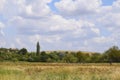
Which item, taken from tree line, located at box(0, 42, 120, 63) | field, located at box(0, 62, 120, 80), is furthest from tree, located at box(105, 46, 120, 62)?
field, located at box(0, 62, 120, 80)

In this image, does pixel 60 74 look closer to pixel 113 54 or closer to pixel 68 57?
pixel 113 54

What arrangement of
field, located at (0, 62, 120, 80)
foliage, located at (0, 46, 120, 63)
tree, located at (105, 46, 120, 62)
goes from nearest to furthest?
field, located at (0, 62, 120, 80) < tree, located at (105, 46, 120, 62) < foliage, located at (0, 46, 120, 63)

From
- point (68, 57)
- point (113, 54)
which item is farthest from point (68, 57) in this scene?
point (113, 54)

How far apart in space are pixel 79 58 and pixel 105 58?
11.7 metres

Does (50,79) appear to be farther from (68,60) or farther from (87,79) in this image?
(68,60)

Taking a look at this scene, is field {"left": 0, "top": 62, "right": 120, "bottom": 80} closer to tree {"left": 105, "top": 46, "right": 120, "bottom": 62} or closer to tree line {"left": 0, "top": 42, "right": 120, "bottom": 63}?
tree {"left": 105, "top": 46, "right": 120, "bottom": 62}

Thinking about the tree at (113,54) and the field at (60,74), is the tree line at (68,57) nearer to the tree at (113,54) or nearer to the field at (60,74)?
the tree at (113,54)

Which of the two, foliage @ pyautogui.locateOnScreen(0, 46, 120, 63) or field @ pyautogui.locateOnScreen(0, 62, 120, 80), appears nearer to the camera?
field @ pyautogui.locateOnScreen(0, 62, 120, 80)

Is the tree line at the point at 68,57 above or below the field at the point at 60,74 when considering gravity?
above

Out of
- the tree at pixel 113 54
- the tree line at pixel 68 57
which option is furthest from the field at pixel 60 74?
the tree line at pixel 68 57

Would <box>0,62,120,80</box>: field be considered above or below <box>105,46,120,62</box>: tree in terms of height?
below

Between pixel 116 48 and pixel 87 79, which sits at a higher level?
pixel 116 48

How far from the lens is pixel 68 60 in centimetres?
11438

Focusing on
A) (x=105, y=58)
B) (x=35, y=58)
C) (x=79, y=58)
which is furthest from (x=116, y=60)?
(x=35, y=58)
